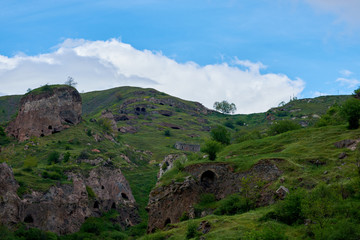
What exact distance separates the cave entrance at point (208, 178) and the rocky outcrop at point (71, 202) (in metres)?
23.6

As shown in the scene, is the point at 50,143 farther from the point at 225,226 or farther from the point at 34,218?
the point at 225,226

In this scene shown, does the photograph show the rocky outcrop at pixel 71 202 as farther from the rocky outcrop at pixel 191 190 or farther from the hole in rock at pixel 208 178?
the hole in rock at pixel 208 178

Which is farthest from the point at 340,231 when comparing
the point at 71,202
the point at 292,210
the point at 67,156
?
the point at 67,156

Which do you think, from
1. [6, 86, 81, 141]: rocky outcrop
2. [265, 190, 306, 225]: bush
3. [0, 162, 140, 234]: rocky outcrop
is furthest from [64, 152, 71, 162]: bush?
[265, 190, 306, 225]: bush

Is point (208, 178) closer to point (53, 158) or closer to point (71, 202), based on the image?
point (71, 202)

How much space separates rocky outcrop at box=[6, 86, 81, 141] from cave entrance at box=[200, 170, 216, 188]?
5388 cm

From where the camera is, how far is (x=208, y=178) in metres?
57.6

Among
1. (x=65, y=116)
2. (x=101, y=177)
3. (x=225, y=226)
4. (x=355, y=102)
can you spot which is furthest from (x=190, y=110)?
(x=225, y=226)

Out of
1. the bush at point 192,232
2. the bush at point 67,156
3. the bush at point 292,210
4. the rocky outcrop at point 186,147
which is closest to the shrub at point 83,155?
the bush at point 67,156

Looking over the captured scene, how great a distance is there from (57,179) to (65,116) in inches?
1475

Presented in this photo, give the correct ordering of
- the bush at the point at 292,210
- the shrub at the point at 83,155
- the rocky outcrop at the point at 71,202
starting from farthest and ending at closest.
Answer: the shrub at the point at 83,155 < the rocky outcrop at the point at 71,202 < the bush at the point at 292,210

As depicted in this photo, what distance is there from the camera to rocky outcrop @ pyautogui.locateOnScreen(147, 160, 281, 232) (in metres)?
53.9

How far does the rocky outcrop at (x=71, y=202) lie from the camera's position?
188 ft

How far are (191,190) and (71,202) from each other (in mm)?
23321
